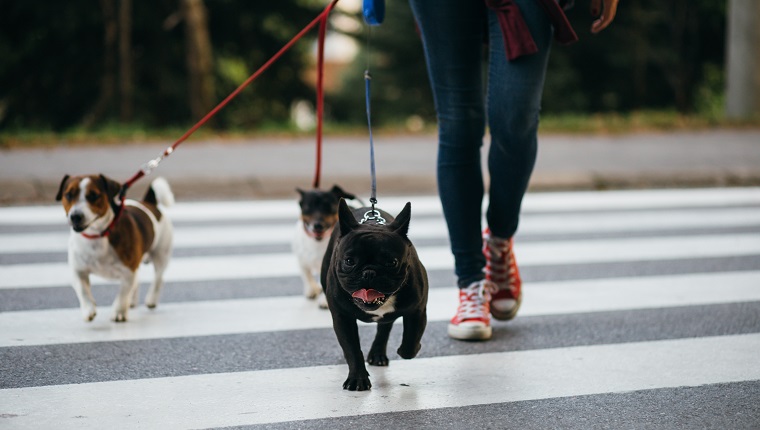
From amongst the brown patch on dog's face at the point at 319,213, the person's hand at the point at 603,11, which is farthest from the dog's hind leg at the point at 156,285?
the person's hand at the point at 603,11

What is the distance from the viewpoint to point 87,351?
156 inches

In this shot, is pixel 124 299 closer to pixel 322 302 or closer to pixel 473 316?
pixel 322 302

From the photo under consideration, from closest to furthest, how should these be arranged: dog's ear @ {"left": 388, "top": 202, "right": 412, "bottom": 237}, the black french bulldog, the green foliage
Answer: the black french bulldog → dog's ear @ {"left": 388, "top": 202, "right": 412, "bottom": 237} → the green foliage

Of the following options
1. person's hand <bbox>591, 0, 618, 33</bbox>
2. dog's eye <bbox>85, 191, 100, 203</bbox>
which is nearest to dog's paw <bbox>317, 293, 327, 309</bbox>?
dog's eye <bbox>85, 191, 100, 203</bbox>

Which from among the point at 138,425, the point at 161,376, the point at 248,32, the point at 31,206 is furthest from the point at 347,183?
the point at 248,32

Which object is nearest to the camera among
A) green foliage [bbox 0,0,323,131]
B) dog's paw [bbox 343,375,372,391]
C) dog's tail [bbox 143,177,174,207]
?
dog's paw [bbox 343,375,372,391]

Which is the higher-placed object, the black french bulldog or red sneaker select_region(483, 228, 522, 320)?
the black french bulldog

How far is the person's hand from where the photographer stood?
13.9 feet

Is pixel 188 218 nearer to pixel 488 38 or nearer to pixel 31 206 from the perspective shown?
pixel 31 206

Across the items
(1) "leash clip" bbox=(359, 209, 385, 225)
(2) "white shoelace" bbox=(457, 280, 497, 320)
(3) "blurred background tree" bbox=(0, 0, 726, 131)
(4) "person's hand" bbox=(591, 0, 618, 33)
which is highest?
(4) "person's hand" bbox=(591, 0, 618, 33)

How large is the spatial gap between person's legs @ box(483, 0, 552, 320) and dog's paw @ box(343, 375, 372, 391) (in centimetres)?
112

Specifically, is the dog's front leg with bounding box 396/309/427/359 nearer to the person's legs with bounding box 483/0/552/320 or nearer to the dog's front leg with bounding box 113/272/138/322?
the person's legs with bounding box 483/0/552/320

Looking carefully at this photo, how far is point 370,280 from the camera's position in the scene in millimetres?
3109

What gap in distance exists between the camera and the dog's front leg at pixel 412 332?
3.46 m
